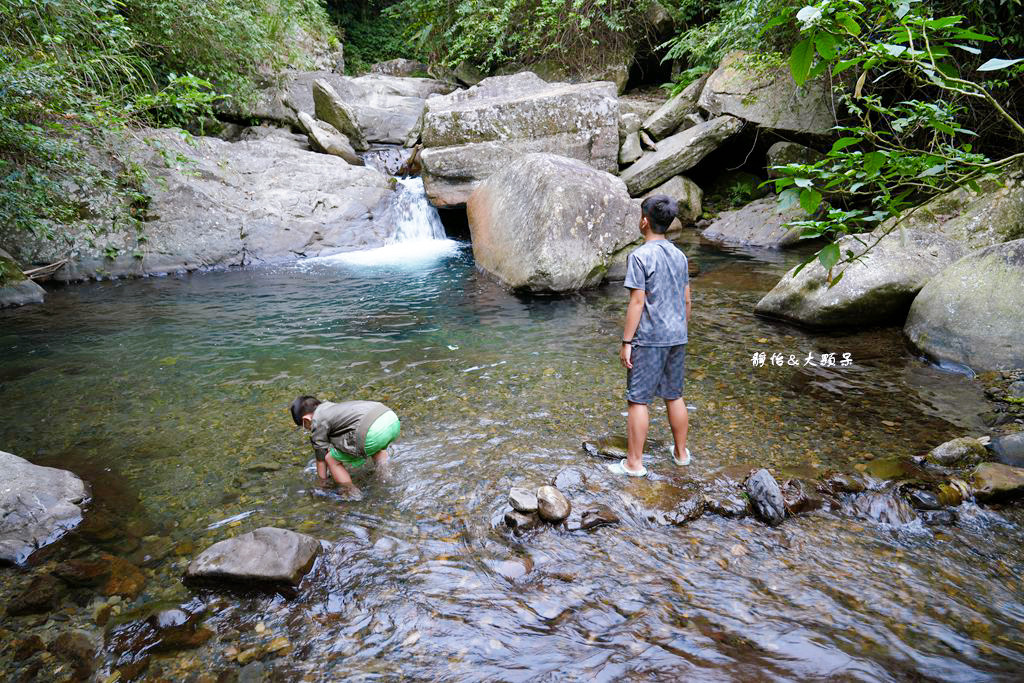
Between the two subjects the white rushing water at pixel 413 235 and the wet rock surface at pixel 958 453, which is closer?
the wet rock surface at pixel 958 453

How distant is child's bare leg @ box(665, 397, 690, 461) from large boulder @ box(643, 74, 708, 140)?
40.4 ft

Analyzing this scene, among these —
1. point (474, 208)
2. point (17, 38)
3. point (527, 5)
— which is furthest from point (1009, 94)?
point (17, 38)

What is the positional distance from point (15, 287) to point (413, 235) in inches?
283

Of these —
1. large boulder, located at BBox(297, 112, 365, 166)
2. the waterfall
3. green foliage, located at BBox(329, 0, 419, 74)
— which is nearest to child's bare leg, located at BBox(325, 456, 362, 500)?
the waterfall

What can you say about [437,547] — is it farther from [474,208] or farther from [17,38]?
[17,38]

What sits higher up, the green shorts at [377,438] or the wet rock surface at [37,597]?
the green shorts at [377,438]

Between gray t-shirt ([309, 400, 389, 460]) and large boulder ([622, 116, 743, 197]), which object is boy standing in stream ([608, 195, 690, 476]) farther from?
large boulder ([622, 116, 743, 197])

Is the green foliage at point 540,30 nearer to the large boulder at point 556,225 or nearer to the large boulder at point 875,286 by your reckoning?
the large boulder at point 556,225

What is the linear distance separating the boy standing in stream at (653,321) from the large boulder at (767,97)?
971 cm

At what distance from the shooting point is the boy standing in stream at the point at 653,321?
12.3 feet

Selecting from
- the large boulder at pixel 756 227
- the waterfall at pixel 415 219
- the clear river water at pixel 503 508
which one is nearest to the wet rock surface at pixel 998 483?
the clear river water at pixel 503 508

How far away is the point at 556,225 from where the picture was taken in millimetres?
8727

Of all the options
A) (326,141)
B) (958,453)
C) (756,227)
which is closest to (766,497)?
(958,453)

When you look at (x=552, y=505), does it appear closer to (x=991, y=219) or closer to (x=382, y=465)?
(x=382, y=465)
